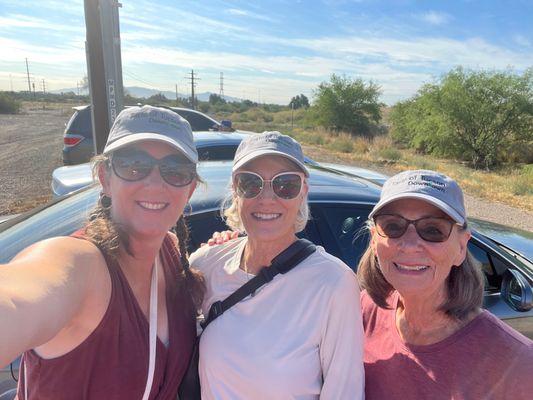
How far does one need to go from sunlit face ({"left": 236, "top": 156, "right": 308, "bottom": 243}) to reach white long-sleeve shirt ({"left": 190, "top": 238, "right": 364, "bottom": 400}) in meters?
0.18

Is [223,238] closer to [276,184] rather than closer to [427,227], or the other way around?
[276,184]

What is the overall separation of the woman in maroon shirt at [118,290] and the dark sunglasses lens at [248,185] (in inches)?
6.5

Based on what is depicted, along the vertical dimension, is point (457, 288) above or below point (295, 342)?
above

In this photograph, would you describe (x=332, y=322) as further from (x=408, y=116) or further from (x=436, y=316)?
(x=408, y=116)

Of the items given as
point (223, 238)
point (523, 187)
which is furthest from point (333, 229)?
point (523, 187)

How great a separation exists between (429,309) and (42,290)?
122 cm

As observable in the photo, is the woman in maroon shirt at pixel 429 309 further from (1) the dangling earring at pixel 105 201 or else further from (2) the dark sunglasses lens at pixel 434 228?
(1) the dangling earring at pixel 105 201

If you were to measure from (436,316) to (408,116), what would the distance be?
28849 millimetres

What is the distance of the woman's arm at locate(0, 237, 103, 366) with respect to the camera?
1.00m

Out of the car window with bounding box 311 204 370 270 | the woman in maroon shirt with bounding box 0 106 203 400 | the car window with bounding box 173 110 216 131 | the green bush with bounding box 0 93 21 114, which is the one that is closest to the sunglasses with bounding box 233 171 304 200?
the woman in maroon shirt with bounding box 0 106 203 400

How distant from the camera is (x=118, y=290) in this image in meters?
1.28

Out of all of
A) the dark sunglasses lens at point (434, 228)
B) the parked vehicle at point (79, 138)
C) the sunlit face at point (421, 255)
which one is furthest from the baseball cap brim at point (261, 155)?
the parked vehicle at point (79, 138)

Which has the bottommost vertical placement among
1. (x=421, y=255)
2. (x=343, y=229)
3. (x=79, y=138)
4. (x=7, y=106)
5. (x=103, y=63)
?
(x=7, y=106)

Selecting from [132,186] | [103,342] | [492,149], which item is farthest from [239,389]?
[492,149]
